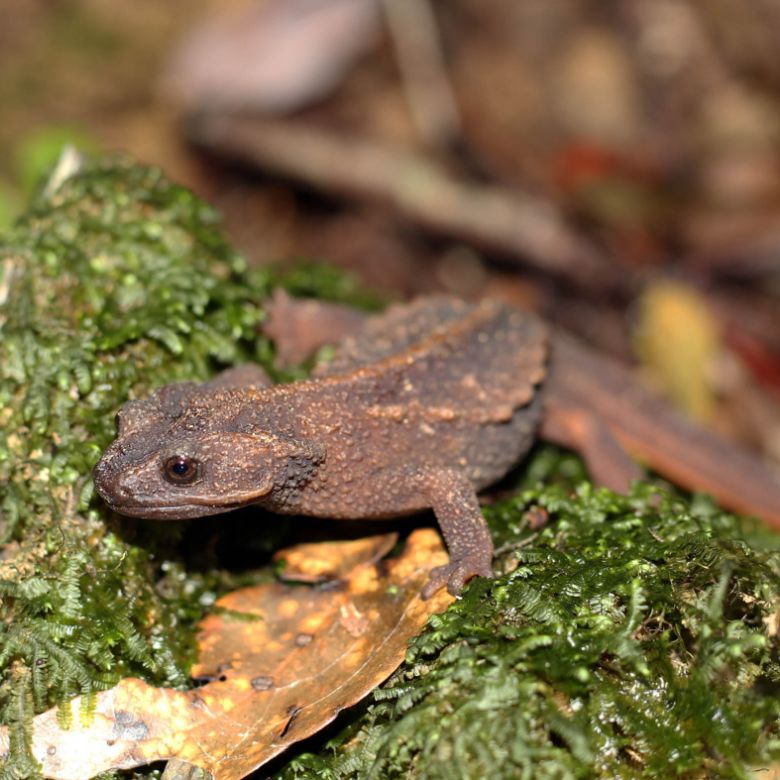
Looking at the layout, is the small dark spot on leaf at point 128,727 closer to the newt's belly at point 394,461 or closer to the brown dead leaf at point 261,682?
the brown dead leaf at point 261,682

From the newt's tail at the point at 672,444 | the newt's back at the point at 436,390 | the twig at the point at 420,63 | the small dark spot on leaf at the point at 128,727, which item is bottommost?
the newt's tail at the point at 672,444

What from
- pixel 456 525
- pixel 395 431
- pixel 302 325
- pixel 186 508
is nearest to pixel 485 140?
pixel 302 325

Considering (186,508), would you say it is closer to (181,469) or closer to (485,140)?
(181,469)

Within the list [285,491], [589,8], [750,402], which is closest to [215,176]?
[589,8]

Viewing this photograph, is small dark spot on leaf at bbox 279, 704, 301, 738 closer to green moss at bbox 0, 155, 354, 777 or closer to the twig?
green moss at bbox 0, 155, 354, 777

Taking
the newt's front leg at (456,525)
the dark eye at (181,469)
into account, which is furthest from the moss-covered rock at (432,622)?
the dark eye at (181,469)

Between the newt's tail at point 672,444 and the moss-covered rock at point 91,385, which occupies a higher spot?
the moss-covered rock at point 91,385
